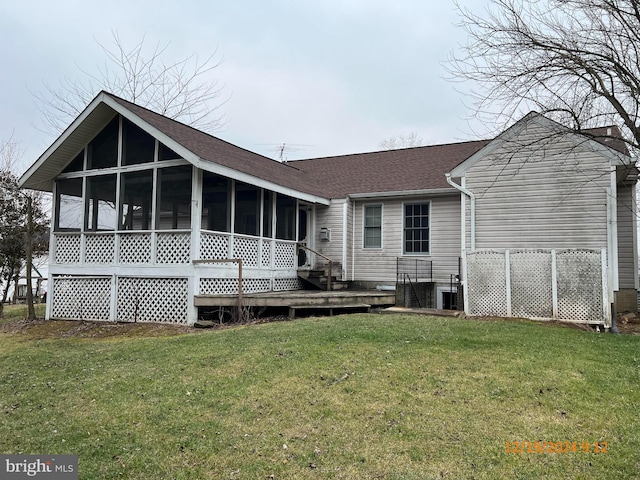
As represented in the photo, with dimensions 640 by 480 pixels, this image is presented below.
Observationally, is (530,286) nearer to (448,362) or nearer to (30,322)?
(448,362)

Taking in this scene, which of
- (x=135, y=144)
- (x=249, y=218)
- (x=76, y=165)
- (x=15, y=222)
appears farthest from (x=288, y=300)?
(x=15, y=222)

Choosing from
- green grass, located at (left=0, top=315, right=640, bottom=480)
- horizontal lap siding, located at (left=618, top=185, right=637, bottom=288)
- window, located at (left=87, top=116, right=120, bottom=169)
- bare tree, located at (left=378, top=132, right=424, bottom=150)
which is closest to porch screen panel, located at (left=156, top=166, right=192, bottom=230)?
window, located at (left=87, top=116, right=120, bottom=169)

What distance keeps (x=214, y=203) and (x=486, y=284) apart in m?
6.87

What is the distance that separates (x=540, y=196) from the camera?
11539 mm

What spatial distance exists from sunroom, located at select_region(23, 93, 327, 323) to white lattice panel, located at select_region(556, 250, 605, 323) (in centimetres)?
692

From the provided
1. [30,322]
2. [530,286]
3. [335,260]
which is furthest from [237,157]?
[530,286]

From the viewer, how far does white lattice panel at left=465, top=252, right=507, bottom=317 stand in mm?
9797

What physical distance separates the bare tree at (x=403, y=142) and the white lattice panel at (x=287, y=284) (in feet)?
88.6

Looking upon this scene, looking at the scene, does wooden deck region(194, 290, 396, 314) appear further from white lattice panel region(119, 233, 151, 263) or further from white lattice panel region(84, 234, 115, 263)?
white lattice panel region(84, 234, 115, 263)

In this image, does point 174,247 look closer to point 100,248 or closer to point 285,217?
point 100,248

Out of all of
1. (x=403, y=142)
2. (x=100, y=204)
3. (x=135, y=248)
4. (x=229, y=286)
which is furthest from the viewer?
(x=403, y=142)

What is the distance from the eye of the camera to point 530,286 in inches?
376

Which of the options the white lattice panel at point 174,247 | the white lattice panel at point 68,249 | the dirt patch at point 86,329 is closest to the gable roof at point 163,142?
the white lattice panel at point 174,247

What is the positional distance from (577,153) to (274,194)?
7939 mm
